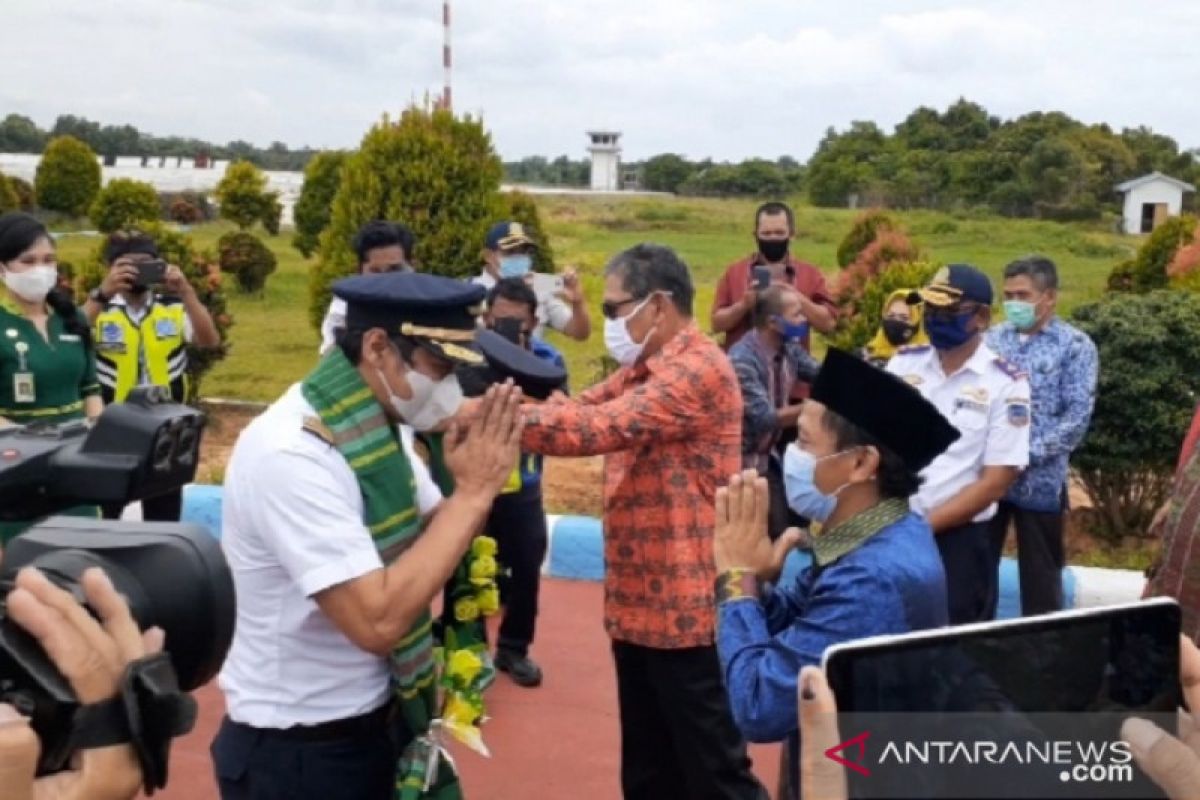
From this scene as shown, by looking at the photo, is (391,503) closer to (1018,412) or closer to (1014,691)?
(1014,691)

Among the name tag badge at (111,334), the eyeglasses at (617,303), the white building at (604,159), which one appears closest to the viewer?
the eyeglasses at (617,303)

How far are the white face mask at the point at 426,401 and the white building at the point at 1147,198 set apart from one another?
34898 mm

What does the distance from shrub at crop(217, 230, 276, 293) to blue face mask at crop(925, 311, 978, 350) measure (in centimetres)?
1704

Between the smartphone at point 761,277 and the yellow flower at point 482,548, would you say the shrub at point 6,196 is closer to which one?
the smartphone at point 761,277

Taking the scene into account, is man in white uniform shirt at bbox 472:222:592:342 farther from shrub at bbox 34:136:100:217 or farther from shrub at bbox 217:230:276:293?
shrub at bbox 34:136:100:217

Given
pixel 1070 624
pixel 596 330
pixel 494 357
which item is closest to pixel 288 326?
pixel 596 330

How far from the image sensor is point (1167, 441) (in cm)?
616

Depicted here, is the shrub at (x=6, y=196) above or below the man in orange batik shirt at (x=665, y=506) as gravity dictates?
above

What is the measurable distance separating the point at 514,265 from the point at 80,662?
4410 mm

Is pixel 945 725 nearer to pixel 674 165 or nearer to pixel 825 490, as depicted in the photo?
pixel 825 490

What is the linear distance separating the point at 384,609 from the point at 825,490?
35.5 inches

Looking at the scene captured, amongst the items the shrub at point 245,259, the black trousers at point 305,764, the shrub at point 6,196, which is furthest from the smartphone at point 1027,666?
the shrub at point 6,196

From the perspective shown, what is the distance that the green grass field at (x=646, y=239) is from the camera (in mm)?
13484

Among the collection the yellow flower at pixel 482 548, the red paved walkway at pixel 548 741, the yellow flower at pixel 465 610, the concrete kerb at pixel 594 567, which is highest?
the yellow flower at pixel 482 548
